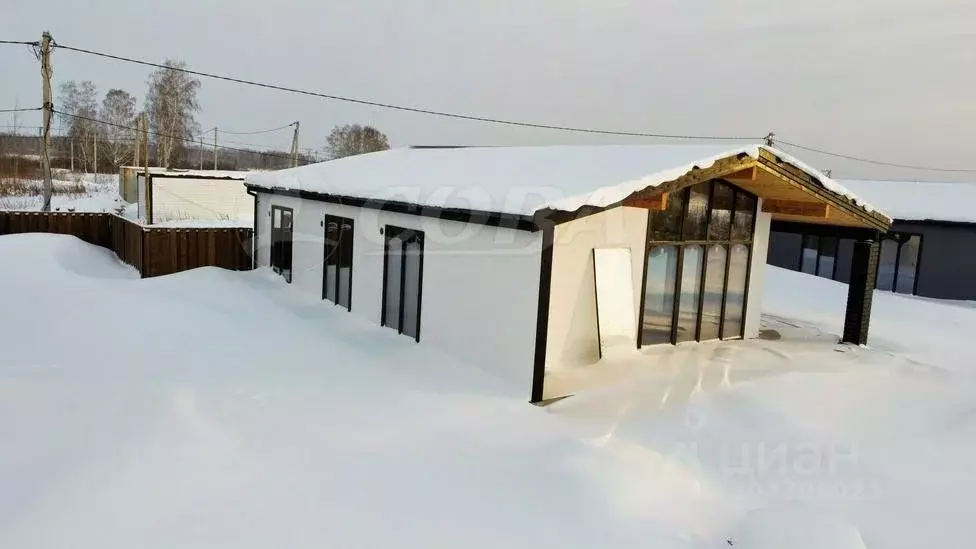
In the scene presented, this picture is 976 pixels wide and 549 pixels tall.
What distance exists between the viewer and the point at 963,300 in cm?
1733

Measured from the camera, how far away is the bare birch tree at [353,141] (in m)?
56.1

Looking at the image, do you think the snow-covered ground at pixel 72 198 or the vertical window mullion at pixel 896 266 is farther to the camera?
the snow-covered ground at pixel 72 198

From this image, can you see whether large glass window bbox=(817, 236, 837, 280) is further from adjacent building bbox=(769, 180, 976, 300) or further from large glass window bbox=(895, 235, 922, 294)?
large glass window bbox=(895, 235, 922, 294)

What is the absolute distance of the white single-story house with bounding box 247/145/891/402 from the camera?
6.86 meters

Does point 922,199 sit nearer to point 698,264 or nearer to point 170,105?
point 698,264

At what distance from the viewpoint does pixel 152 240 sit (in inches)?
528

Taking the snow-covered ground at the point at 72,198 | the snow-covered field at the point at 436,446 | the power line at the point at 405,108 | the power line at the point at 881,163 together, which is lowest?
the snow-covered field at the point at 436,446

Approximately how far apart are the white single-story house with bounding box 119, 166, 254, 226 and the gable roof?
13.7 metres

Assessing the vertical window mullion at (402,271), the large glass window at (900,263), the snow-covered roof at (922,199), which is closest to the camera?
the vertical window mullion at (402,271)

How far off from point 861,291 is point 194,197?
23721mm

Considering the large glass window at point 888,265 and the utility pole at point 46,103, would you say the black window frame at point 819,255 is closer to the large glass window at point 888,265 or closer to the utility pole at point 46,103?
the large glass window at point 888,265

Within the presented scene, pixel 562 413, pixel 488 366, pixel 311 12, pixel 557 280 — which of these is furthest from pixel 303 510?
pixel 311 12

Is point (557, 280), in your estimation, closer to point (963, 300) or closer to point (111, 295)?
point (111, 295)

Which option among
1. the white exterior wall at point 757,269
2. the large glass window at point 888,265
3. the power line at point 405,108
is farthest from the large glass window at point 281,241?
the large glass window at point 888,265
